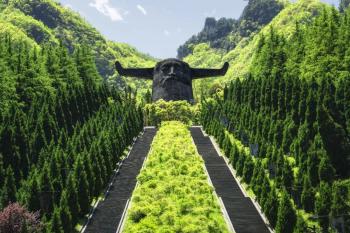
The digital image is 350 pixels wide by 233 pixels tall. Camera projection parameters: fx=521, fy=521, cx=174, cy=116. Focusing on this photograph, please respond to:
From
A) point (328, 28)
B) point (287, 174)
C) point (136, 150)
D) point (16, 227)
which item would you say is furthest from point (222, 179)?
point (328, 28)

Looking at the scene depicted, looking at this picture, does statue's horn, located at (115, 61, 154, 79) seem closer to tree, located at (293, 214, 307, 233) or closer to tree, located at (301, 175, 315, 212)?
tree, located at (301, 175, 315, 212)

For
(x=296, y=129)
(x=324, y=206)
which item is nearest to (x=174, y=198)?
(x=324, y=206)

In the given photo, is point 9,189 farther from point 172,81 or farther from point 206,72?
point 206,72

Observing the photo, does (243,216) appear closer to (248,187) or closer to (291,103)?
(248,187)

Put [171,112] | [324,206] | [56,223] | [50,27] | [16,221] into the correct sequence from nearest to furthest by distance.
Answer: [16,221]
[56,223]
[324,206]
[171,112]
[50,27]

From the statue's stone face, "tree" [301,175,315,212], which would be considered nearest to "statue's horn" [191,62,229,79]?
the statue's stone face

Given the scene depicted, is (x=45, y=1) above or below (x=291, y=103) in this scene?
above
